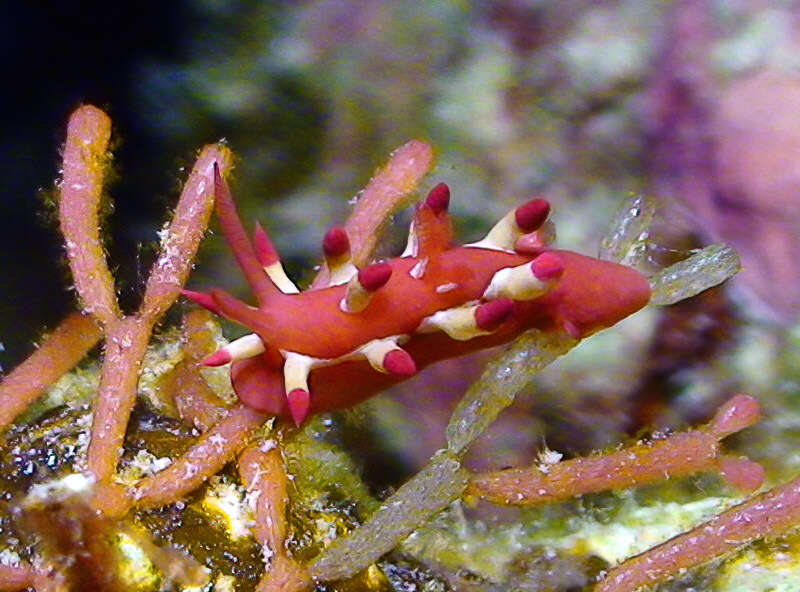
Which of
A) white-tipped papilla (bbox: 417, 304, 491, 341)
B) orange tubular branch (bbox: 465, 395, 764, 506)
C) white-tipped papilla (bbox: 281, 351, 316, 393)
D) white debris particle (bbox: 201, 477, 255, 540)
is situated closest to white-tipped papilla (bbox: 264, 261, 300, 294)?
white-tipped papilla (bbox: 281, 351, 316, 393)

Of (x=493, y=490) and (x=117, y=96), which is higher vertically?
(x=117, y=96)

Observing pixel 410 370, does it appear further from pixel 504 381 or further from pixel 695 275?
pixel 695 275

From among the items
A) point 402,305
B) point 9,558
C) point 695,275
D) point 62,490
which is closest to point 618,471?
point 695,275

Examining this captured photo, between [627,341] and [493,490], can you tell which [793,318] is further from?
[493,490]

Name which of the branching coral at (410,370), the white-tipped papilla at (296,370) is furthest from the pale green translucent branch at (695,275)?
the white-tipped papilla at (296,370)

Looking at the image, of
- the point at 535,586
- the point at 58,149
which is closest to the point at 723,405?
the point at 535,586

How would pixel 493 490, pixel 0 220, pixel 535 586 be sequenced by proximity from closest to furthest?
pixel 493 490 → pixel 535 586 → pixel 0 220

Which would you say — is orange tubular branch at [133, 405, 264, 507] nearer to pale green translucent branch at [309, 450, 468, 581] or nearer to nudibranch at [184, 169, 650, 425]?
nudibranch at [184, 169, 650, 425]
